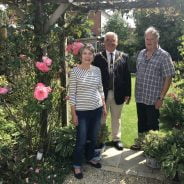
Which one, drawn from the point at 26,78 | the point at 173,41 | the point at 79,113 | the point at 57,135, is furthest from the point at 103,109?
the point at 173,41

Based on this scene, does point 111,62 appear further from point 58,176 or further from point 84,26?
point 58,176

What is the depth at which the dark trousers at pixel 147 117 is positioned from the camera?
538 cm

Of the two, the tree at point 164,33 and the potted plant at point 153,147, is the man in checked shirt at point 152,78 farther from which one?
the tree at point 164,33

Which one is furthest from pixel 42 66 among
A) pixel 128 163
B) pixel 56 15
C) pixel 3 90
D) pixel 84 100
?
pixel 128 163

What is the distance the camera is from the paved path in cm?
462

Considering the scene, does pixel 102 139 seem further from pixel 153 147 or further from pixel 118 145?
pixel 153 147

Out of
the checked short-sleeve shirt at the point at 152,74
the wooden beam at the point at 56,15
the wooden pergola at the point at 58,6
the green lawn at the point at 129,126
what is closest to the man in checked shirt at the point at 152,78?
the checked short-sleeve shirt at the point at 152,74

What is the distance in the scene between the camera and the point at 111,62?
17.4 ft

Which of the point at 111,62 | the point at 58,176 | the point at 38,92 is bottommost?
the point at 58,176

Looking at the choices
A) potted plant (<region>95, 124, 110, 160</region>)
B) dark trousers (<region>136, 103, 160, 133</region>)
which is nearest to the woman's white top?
potted plant (<region>95, 124, 110, 160</region>)

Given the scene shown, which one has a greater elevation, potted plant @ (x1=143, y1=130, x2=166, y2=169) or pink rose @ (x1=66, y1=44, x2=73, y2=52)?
pink rose @ (x1=66, y1=44, x2=73, y2=52)

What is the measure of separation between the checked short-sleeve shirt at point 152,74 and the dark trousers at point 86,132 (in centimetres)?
101

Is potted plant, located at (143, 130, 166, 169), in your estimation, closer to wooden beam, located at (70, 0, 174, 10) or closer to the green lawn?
the green lawn

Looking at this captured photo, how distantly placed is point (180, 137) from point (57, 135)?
72.2 inches
